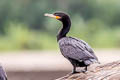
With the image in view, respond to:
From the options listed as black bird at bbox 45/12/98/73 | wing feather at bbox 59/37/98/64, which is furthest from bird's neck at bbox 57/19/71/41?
wing feather at bbox 59/37/98/64

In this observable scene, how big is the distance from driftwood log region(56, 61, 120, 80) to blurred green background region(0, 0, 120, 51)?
1188cm

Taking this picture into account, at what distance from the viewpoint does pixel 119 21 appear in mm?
25641

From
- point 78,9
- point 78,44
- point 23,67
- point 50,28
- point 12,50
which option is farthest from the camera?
point 78,9

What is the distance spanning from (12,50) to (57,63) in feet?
18.1

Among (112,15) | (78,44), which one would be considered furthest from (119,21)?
(78,44)

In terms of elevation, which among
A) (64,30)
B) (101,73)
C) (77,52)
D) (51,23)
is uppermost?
(51,23)

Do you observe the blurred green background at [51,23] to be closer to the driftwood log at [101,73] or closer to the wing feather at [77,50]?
the driftwood log at [101,73]

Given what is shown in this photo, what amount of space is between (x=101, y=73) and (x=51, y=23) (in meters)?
14.5

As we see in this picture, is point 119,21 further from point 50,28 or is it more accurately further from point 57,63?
point 57,63

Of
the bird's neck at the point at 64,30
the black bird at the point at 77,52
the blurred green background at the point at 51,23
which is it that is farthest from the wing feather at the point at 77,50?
the blurred green background at the point at 51,23

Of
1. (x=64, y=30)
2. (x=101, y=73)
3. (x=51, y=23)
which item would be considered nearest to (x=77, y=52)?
(x=101, y=73)

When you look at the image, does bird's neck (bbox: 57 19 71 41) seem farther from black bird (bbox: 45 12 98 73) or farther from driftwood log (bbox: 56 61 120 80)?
driftwood log (bbox: 56 61 120 80)

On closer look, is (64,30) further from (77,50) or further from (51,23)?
(51,23)

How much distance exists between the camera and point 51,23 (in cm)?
2488
